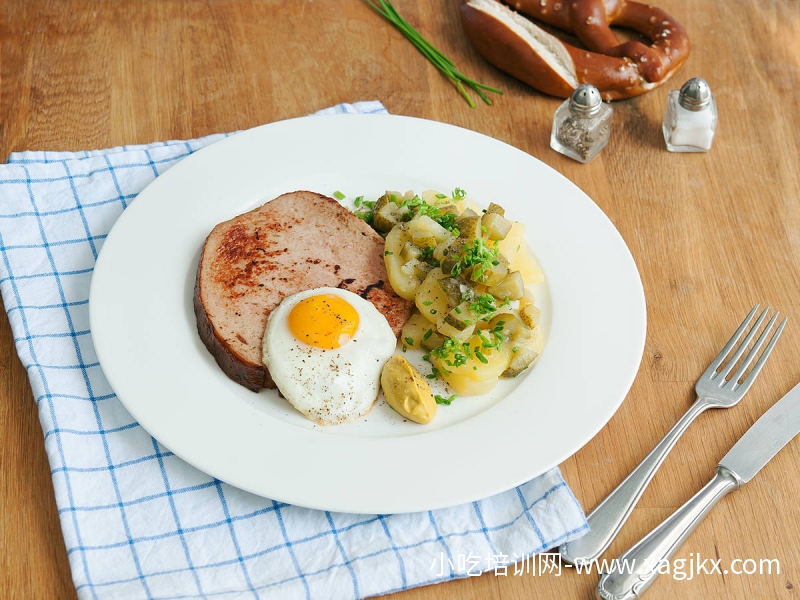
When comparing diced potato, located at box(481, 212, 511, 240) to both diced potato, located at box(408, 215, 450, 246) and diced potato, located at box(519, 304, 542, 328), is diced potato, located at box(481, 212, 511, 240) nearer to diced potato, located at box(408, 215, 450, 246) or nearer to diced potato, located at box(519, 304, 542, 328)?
diced potato, located at box(408, 215, 450, 246)

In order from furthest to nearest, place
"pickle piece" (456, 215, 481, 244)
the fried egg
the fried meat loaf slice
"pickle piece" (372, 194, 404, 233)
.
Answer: "pickle piece" (372, 194, 404, 233) < "pickle piece" (456, 215, 481, 244) < the fried meat loaf slice < the fried egg

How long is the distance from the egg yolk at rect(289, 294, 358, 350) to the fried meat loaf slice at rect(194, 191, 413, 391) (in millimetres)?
171

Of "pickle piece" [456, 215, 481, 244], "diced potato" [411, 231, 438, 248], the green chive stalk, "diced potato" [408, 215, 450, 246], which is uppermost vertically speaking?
"pickle piece" [456, 215, 481, 244]

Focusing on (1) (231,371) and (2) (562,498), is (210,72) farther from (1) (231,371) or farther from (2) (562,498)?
(2) (562,498)

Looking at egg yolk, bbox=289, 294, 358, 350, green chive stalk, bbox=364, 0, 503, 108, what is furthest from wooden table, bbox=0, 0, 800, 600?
egg yolk, bbox=289, 294, 358, 350

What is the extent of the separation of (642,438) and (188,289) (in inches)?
71.7

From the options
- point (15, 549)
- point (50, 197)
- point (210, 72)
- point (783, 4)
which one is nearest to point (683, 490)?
point (15, 549)

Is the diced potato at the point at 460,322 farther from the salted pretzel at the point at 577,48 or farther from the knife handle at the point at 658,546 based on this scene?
the salted pretzel at the point at 577,48

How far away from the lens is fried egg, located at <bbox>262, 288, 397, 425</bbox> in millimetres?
2693

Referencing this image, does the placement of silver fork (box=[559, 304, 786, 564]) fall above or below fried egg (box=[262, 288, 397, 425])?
above

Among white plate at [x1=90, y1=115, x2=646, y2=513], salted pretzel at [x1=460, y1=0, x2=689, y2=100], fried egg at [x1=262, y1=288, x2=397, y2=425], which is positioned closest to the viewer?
white plate at [x1=90, y1=115, x2=646, y2=513]

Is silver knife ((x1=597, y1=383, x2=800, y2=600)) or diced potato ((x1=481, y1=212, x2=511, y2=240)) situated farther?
diced potato ((x1=481, y1=212, x2=511, y2=240))

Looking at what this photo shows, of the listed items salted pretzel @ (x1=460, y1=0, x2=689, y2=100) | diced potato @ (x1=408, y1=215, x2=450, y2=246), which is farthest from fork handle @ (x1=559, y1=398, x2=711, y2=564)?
salted pretzel @ (x1=460, y1=0, x2=689, y2=100)

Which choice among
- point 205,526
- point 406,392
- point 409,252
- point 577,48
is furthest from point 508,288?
point 577,48
